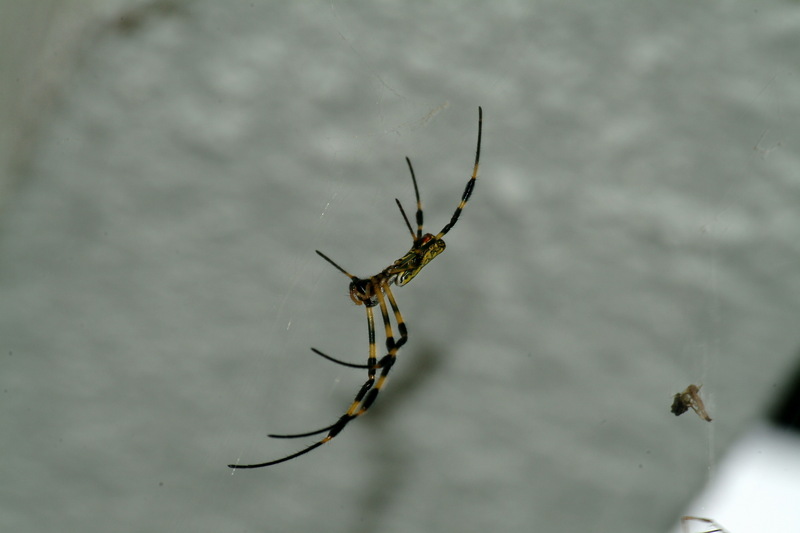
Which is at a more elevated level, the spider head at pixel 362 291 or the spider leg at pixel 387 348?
the spider head at pixel 362 291

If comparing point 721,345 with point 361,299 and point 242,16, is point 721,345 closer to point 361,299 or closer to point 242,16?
point 361,299

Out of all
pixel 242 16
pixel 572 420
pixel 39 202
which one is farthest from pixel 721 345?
pixel 39 202

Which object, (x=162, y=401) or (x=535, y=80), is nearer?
(x=535, y=80)

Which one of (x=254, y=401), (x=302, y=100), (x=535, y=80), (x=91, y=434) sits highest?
(x=535, y=80)

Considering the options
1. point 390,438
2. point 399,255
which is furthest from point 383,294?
point 390,438

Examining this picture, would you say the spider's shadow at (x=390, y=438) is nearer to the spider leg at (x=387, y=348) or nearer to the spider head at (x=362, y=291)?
the spider leg at (x=387, y=348)

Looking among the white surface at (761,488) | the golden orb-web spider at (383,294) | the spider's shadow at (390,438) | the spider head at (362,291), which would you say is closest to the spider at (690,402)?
the white surface at (761,488)

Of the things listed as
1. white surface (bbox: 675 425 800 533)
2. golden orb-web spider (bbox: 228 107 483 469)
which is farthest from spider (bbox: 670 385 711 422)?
golden orb-web spider (bbox: 228 107 483 469)

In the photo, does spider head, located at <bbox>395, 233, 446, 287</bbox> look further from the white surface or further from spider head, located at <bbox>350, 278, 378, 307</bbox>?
the white surface
